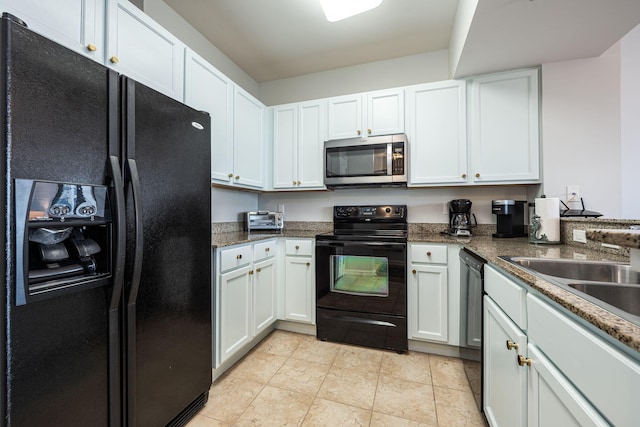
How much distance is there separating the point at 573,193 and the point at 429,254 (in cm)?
115

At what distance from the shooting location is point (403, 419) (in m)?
1.45

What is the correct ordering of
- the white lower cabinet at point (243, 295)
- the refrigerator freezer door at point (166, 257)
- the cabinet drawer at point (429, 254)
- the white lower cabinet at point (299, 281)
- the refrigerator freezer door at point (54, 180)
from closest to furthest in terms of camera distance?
the refrigerator freezer door at point (54, 180), the refrigerator freezer door at point (166, 257), the white lower cabinet at point (243, 295), the cabinet drawer at point (429, 254), the white lower cabinet at point (299, 281)

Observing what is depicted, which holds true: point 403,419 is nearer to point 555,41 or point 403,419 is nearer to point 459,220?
point 459,220

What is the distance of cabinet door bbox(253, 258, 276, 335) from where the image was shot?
6.98ft

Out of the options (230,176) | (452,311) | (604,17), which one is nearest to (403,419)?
(452,311)

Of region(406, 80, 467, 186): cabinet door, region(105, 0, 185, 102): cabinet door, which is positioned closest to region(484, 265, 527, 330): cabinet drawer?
region(406, 80, 467, 186): cabinet door

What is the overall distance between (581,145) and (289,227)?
104 inches

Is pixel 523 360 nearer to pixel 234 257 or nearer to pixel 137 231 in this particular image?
pixel 137 231

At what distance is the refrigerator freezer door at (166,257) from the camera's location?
1.09 m

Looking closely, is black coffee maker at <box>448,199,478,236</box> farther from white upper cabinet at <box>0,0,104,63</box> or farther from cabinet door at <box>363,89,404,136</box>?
white upper cabinet at <box>0,0,104,63</box>

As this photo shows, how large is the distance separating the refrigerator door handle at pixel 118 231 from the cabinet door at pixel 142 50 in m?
0.65

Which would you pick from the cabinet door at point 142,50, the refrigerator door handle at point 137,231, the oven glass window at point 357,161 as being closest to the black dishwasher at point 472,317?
the oven glass window at point 357,161

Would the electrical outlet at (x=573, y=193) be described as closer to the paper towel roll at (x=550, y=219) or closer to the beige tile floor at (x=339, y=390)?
the paper towel roll at (x=550, y=219)

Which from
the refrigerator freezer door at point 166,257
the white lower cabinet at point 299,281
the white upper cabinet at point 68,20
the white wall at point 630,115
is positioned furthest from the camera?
the white lower cabinet at point 299,281
